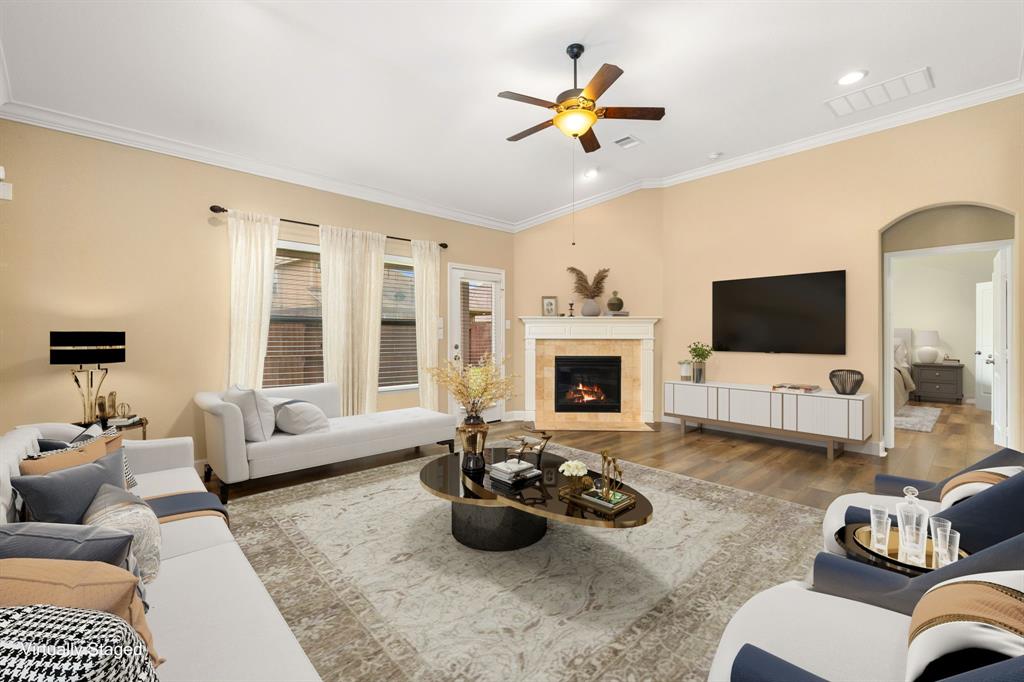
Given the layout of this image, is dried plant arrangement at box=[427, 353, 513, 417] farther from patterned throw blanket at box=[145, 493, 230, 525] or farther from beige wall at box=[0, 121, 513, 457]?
beige wall at box=[0, 121, 513, 457]

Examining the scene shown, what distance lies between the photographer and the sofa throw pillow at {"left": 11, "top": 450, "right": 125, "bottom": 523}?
154cm

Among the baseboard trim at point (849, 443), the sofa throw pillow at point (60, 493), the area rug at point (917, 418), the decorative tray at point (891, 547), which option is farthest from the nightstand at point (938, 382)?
the sofa throw pillow at point (60, 493)

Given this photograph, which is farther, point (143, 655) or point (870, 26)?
point (870, 26)

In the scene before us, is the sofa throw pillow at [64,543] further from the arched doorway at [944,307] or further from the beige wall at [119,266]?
the arched doorway at [944,307]

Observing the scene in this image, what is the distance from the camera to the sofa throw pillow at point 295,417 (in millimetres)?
3742

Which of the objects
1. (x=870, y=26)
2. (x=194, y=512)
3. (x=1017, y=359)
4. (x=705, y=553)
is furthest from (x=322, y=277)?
(x=1017, y=359)

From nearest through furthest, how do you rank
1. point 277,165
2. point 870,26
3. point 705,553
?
point 705,553, point 870,26, point 277,165

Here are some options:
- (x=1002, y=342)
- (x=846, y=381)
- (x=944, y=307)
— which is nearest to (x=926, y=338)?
(x=944, y=307)

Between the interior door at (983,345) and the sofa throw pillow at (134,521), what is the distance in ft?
30.3

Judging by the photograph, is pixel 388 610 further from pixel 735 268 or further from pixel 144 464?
pixel 735 268

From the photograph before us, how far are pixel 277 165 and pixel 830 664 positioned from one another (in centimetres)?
549

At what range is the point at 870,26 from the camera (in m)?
2.72

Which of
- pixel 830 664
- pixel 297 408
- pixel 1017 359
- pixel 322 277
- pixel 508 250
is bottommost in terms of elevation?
pixel 830 664

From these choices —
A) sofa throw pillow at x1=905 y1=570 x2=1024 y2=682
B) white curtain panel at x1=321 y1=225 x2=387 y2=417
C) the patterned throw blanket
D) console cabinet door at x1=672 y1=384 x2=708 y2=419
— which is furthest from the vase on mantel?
console cabinet door at x1=672 y1=384 x2=708 y2=419
